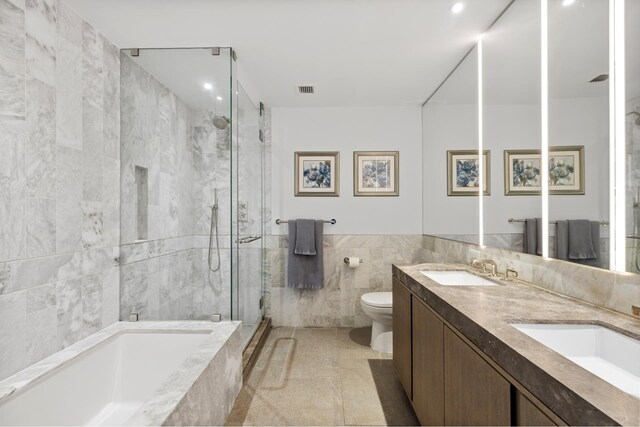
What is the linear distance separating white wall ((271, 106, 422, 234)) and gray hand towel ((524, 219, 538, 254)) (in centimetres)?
154

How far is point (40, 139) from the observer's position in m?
1.46

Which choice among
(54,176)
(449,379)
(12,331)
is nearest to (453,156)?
(449,379)

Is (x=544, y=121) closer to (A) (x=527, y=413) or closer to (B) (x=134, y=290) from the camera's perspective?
(A) (x=527, y=413)

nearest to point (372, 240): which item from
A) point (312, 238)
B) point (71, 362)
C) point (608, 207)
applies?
point (312, 238)

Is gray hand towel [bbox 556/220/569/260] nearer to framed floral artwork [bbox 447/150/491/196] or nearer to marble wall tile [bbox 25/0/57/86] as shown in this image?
framed floral artwork [bbox 447/150/491/196]

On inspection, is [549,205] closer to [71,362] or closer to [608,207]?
[608,207]

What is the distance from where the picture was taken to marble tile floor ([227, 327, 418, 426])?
175 cm

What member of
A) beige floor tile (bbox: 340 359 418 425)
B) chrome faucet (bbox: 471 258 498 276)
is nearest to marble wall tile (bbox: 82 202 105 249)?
beige floor tile (bbox: 340 359 418 425)

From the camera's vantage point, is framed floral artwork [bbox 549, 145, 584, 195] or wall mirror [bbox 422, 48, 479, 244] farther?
wall mirror [bbox 422, 48, 479, 244]

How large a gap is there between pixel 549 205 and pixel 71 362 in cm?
251

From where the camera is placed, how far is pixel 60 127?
157cm

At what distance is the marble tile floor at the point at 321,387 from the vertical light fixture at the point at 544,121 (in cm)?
132

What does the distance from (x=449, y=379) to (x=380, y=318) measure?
134 cm

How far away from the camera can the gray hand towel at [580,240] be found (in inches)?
47.1
